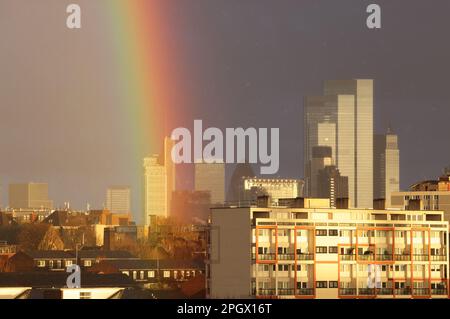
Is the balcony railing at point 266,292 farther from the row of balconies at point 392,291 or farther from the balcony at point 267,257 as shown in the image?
the row of balconies at point 392,291

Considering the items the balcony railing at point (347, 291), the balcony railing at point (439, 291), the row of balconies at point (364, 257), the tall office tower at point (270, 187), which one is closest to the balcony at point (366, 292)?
the balcony railing at point (347, 291)

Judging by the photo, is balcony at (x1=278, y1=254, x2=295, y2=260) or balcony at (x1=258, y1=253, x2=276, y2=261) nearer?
balcony at (x1=258, y1=253, x2=276, y2=261)

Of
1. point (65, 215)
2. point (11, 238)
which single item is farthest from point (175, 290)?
point (65, 215)

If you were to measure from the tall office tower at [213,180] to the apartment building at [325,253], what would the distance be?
269ft

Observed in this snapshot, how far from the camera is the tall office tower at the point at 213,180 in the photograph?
16300 centimetres

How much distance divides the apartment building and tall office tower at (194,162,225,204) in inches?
3233

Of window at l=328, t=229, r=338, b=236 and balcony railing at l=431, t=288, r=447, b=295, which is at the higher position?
window at l=328, t=229, r=338, b=236

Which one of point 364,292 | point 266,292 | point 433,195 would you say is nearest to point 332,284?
point 364,292

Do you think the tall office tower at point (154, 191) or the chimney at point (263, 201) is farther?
the tall office tower at point (154, 191)

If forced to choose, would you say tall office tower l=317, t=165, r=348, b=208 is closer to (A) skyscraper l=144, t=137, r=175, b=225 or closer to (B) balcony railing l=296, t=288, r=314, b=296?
(A) skyscraper l=144, t=137, r=175, b=225

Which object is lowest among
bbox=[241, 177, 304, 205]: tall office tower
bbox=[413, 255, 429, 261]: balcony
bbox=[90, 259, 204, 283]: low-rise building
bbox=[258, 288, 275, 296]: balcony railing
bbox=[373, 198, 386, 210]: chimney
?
bbox=[90, 259, 204, 283]: low-rise building

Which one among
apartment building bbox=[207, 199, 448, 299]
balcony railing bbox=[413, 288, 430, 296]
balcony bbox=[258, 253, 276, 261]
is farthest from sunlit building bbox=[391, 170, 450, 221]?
balcony bbox=[258, 253, 276, 261]

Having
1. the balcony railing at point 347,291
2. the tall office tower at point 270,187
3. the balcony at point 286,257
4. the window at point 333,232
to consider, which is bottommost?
the balcony railing at point 347,291

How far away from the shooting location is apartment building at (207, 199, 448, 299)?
2687 inches
